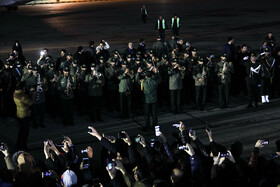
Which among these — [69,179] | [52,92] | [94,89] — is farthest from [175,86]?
[69,179]

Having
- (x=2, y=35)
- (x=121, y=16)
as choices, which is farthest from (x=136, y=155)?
(x=121, y=16)

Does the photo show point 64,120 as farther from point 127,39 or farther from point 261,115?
point 127,39

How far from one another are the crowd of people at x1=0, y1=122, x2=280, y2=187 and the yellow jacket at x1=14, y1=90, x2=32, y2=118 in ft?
10.3

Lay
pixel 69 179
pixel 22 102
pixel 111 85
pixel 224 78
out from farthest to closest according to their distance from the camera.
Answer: pixel 224 78
pixel 111 85
pixel 22 102
pixel 69 179

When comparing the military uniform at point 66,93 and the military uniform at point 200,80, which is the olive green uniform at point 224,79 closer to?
the military uniform at point 200,80

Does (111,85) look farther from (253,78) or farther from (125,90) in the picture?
(253,78)

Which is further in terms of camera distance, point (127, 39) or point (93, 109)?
point (127, 39)

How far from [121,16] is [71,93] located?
96.7ft

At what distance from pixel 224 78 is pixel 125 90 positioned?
337 centimetres

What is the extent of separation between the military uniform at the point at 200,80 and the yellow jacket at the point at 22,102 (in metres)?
5.73

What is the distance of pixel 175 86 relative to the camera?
14.7 m

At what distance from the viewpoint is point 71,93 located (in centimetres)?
1374

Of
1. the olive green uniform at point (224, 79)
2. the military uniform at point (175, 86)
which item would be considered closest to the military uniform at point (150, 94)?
the military uniform at point (175, 86)

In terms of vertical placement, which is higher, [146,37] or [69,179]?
[146,37]
